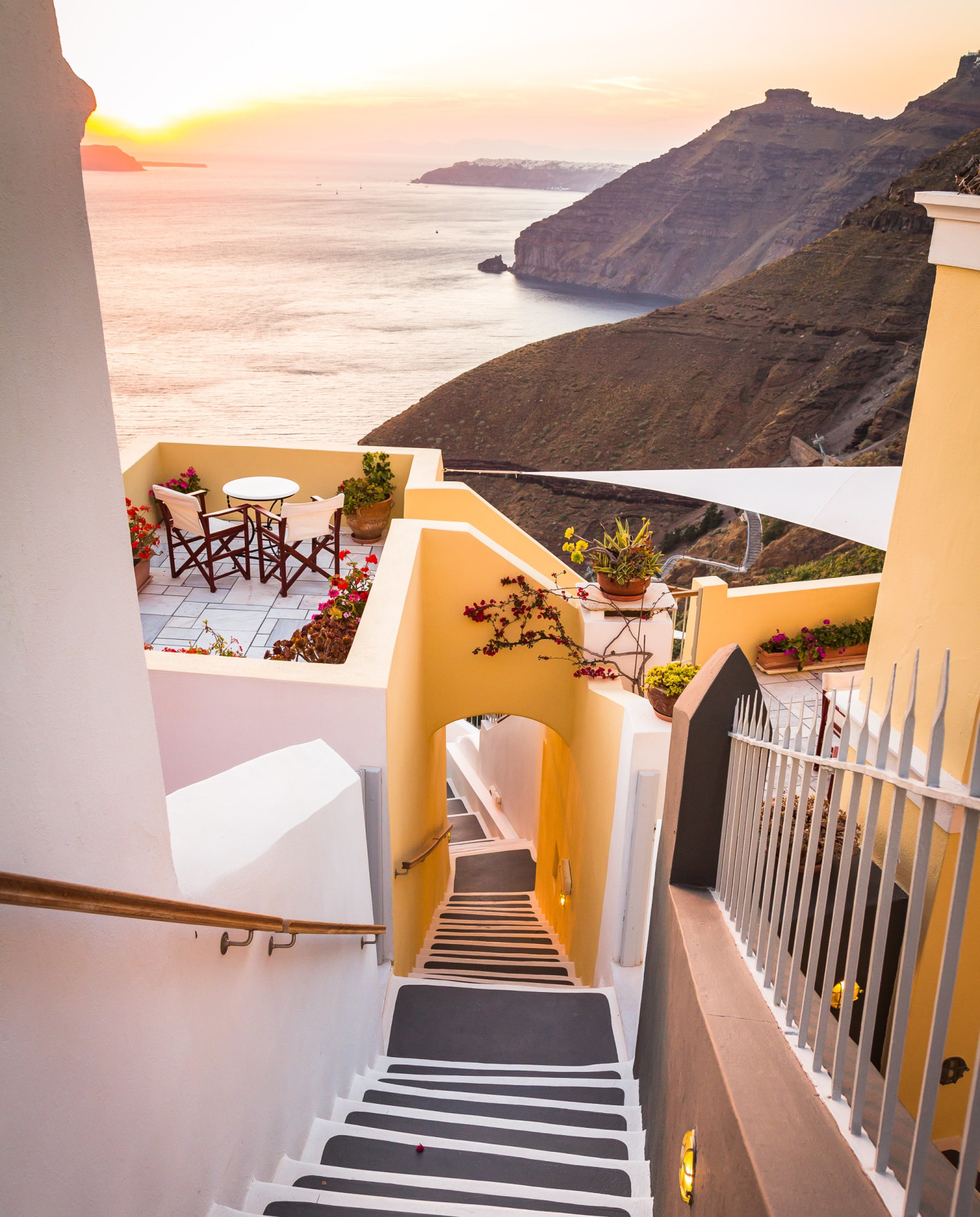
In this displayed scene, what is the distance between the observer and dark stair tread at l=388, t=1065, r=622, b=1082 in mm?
4887

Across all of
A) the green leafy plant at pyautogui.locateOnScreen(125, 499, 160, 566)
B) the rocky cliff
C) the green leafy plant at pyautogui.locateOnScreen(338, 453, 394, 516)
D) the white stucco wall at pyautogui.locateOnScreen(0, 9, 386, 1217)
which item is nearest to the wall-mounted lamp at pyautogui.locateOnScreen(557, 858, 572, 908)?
the green leafy plant at pyautogui.locateOnScreen(338, 453, 394, 516)

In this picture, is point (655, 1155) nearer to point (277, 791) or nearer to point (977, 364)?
point (277, 791)

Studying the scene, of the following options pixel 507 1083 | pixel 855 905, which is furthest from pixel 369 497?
pixel 855 905

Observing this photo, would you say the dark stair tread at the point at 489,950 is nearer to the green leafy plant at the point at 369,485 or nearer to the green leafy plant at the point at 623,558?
the green leafy plant at the point at 623,558

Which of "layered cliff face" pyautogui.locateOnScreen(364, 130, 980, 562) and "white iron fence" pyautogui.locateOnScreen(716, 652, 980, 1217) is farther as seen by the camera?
"layered cliff face" pyautogui.locateOnScreen(364, 130, 980, 562)

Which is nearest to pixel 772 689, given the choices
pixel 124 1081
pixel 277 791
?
pixel 277 791

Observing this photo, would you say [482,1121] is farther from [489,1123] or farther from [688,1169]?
[688,1169]

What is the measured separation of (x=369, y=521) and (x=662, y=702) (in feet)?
11.9

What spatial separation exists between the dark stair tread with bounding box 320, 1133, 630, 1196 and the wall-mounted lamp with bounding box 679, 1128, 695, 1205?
915mm

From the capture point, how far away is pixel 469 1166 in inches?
137

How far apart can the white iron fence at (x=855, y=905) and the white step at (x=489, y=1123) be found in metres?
1.04

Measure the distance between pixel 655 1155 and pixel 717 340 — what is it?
4280 cm

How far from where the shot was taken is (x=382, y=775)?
16.9 feet

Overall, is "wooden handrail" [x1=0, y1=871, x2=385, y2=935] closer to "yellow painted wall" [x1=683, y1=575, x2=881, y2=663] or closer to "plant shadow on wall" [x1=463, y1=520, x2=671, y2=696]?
"plant shadow on wall" [x1=463, y1=520, x2=671, y2=696]
